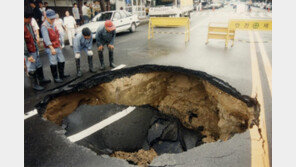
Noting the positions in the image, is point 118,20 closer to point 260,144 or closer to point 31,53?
point 31,53

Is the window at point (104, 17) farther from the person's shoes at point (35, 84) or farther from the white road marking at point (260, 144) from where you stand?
the white road marking at point (260, 144)

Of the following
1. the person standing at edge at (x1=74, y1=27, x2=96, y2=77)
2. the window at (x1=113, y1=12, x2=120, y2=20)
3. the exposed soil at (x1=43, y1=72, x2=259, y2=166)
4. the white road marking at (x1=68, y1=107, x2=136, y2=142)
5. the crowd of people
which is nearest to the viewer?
the white road marking at (x1=68, y1=107, x2=136, y2=142)

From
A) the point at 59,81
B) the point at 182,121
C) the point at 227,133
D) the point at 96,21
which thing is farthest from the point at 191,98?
the point at 96,21

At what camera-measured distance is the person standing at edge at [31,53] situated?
13.7 ft

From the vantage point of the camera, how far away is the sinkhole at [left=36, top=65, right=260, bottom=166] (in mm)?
3977

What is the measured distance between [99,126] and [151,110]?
5.88 ft

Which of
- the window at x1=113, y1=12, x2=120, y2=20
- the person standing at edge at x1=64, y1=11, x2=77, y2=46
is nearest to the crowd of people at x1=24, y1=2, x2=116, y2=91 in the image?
the person standing at edge at x1=64, y1=11, x2=77, y2=46

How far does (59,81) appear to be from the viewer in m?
4.89

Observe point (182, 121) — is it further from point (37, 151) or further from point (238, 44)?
point (238, 44)

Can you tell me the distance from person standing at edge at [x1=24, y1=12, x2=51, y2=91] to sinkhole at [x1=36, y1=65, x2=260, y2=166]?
762mm

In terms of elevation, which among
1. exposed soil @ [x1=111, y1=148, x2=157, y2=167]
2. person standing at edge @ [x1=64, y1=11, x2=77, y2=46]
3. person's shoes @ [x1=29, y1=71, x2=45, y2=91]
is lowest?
exposed soil @ [x1=111, y1=148, x2=157, y2=167]

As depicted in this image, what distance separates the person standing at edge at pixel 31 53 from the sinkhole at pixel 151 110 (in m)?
0.76

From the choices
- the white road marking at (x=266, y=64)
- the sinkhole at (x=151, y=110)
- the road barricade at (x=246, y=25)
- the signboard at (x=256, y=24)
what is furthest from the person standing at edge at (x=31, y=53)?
the signboard at (x=256, y=24)

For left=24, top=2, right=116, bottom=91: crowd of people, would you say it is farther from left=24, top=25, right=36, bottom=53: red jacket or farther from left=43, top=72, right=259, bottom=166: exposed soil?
left=43, top=72, right=259, bottom=166: exposed soil
